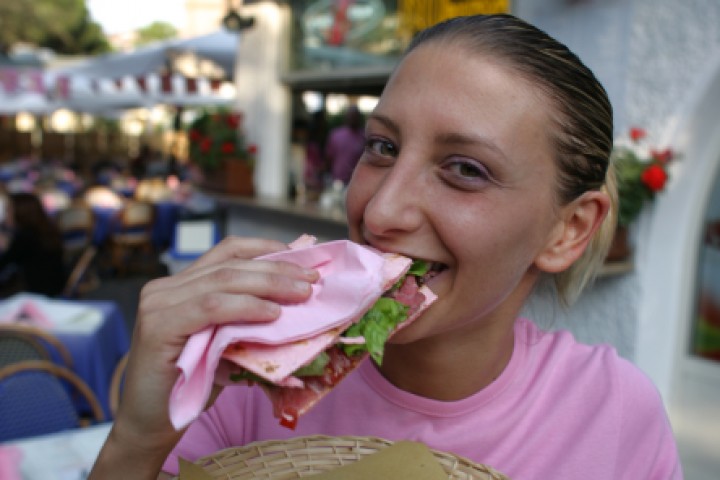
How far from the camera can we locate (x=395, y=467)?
1097 millimetres

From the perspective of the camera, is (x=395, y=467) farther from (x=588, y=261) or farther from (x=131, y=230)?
(x=131, y=230)

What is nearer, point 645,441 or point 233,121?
point 645,441

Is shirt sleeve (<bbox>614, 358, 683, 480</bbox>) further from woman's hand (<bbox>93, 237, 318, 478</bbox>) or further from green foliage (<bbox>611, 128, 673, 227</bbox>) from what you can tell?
green foliage (<bbox>611, 128, 673, 227</bbox>)

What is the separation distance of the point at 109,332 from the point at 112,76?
308 inches

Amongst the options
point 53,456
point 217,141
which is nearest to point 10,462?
point 53,456

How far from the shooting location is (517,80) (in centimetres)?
112

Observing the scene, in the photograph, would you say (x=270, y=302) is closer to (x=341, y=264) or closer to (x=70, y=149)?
(x=341, y=264)

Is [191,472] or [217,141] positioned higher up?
[191,472]

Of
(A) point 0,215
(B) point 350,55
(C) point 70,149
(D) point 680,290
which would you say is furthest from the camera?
(C) point 70,149

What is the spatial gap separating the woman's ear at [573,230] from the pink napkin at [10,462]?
1.93 metres

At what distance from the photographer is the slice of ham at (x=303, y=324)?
0.86 m

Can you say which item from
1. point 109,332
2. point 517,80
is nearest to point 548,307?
point 517,80

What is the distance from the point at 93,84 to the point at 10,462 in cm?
1041

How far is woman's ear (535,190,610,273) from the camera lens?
127cm
